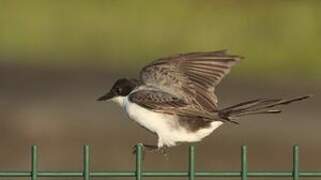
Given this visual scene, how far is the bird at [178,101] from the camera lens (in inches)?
243

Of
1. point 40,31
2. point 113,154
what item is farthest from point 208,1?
point 113,154

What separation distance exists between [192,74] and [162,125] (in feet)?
1.17

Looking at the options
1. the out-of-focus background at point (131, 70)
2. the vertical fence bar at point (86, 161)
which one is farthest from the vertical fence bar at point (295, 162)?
the out-of-focus background at point (131, 70)

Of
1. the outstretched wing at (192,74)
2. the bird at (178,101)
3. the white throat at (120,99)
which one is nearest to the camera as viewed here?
the bird at (178,101)

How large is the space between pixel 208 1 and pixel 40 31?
8.54ft

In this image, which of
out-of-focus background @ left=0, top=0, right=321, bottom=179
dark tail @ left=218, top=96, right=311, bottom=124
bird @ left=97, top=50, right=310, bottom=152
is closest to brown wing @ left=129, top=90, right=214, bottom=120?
bird @ left=97, top=50, right=310, bottom=152

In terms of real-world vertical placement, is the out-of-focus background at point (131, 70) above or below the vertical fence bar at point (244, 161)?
above

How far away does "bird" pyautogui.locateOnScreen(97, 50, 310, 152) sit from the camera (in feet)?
20.2

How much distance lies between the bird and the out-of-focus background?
4822 mm

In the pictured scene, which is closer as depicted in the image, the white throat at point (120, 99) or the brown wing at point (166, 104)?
the brown wing at point (166, 104)

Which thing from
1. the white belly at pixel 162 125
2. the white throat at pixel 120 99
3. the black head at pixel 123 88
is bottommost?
the white belly at pixel 162 125

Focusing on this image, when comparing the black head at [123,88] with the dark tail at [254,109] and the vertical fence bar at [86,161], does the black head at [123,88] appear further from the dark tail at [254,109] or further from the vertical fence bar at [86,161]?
the vertical fence bar at [86,161]

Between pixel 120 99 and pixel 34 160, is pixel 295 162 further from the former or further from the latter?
pixel 120 99

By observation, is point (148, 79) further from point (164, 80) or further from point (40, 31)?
point (40, 31)
